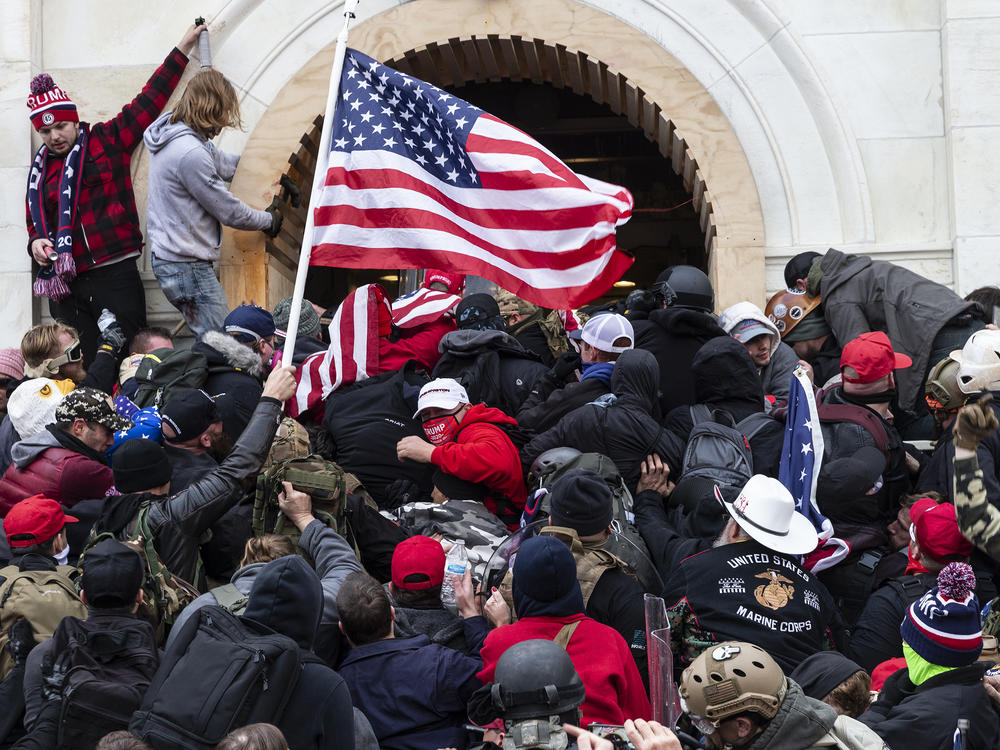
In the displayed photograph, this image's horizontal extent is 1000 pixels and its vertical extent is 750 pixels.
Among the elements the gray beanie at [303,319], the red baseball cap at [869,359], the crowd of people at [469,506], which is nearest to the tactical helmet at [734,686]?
the crowd of people at [469,506]

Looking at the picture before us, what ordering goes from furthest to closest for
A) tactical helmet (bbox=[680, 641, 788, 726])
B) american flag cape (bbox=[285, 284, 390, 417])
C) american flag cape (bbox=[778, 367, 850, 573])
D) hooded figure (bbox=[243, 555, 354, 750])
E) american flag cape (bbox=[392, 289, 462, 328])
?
american flag cape (bbox=[392, 289, 462, 328]) → american flag cape (bbox=[285, 284, 390, 417]) → american flag cape (bbox=[778, 367, 850, 573]) → hooded figure (bbox=[243, 555, 354, 750]) → tactical helmet (bbox=[680, 641, 788, 726])

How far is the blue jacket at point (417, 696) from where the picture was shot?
546cm

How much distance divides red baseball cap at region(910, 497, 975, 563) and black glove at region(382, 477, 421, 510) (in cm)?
284

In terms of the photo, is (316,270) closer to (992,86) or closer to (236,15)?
(236,15)

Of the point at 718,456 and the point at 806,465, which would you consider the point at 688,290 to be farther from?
the point at 806,465

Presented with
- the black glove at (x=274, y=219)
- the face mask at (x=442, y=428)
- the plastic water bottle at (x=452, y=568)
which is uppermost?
the black glove at (x=274, y=219)

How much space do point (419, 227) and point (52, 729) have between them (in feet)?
11.5

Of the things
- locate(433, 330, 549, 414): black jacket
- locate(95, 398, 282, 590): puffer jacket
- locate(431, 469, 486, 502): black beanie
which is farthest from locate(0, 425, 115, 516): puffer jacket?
locate(433, 330, 549, 414): black jacket

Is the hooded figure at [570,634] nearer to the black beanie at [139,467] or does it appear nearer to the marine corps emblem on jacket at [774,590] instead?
the marine corps emblem on jacket at [774,590]

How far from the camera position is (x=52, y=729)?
497 centimetres

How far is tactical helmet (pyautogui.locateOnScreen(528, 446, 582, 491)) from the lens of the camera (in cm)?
730

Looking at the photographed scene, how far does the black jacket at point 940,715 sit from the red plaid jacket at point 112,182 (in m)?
7.34

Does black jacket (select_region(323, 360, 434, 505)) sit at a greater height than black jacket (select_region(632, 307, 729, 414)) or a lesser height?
lesser

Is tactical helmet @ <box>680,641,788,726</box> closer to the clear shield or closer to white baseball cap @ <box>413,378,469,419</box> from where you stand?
the clear shield
